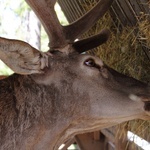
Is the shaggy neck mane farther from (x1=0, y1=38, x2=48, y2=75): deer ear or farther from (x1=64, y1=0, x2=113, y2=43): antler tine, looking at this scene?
(x1=64, y1=0, x2=113, y2=43): antler tine

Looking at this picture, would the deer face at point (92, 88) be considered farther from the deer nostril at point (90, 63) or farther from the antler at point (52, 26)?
the antler at point (52, 26)

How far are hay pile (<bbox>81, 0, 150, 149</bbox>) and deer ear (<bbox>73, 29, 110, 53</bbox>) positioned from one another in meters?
0.24

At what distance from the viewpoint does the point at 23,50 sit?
132 inches

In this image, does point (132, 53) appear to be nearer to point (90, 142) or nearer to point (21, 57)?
point (21, 57)

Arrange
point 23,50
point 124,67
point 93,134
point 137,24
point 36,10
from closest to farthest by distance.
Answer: point 23,50 → point 36,10 → point 137,24 → point 124,67 → point 93,134

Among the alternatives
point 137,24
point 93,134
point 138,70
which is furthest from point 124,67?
point 93,134

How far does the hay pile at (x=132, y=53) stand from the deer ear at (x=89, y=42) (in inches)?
9.5

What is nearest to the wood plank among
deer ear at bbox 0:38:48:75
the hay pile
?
the hay pile

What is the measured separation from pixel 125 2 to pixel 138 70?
1.98ft

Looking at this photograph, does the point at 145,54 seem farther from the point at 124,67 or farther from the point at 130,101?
the point at 130,101

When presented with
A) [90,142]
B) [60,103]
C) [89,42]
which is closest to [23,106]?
[60,103]

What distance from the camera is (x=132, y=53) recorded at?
165 inches

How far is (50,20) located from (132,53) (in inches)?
35.0

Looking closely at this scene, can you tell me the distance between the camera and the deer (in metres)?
3.42
